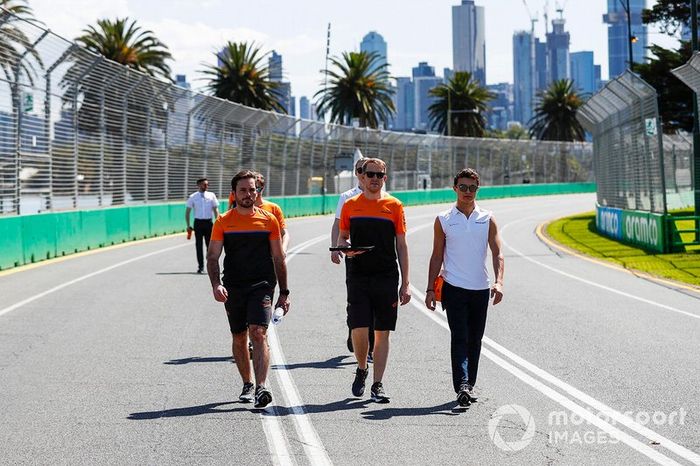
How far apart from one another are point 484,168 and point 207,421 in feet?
250

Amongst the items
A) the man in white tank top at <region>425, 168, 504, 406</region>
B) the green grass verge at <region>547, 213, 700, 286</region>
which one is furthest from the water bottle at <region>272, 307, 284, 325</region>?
the green grass verge at <region>547, 213, 700, 286</region>

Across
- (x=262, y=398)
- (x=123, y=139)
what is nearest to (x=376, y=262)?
(x=262, y=398)

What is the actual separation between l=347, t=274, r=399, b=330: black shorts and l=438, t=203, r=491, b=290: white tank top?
1.33 feet

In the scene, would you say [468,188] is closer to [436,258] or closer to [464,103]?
[436,258]

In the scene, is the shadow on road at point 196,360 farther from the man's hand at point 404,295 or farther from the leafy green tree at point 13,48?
the leafy green tree at point 13,48

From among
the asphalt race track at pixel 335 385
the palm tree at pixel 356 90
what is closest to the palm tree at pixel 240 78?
the palm tree at pixel 356 90

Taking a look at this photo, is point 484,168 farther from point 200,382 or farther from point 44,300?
point 200,382

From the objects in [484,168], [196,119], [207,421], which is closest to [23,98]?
[196,119]

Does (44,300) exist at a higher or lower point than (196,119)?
lower

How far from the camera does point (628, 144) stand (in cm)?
2903

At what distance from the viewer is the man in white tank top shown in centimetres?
807

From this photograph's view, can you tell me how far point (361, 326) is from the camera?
8.29m

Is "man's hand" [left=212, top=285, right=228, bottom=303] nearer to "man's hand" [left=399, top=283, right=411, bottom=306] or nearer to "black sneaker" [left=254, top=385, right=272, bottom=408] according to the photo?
"black sneaker" [left=254, top=385, right=272, bottom=408]

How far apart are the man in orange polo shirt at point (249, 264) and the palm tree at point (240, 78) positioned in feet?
212
